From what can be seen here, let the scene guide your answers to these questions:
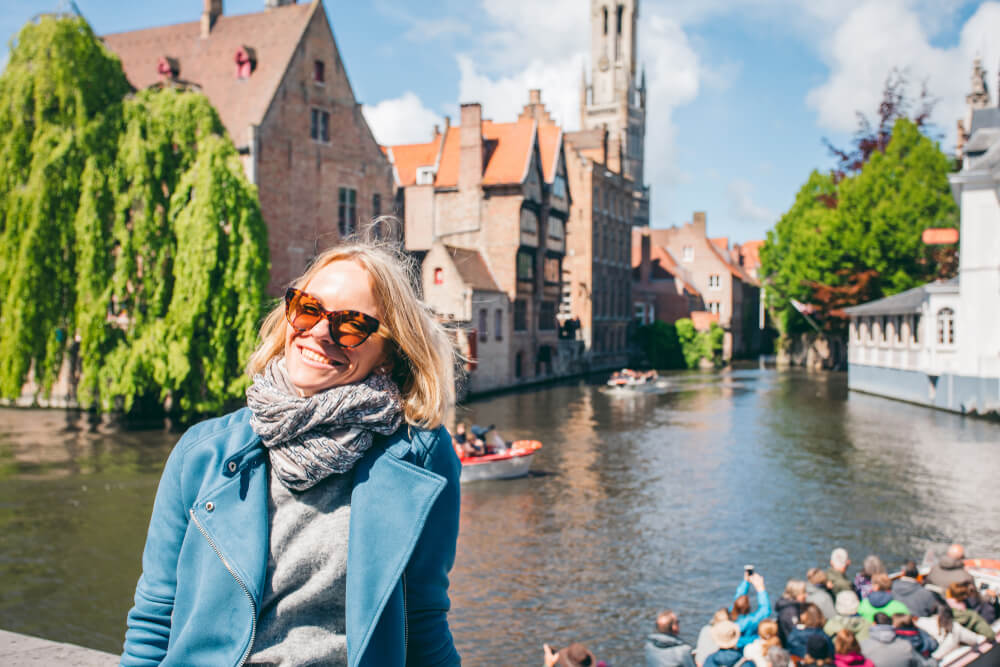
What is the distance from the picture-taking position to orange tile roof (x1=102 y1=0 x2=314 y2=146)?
32.3 m

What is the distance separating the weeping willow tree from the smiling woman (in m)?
22.6

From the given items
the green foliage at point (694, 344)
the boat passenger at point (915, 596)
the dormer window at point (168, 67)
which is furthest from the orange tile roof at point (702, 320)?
the boat passenger at point (915, 596)

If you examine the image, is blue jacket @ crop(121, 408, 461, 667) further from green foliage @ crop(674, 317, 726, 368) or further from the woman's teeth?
green foliage @ crop(674, 317, 726, 368)

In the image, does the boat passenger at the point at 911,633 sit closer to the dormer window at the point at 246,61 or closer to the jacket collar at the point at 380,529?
the jacket collar at the point at 380,529

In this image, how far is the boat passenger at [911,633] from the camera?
871 centimetres

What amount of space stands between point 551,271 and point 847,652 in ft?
135

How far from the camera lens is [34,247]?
23500 millimetres

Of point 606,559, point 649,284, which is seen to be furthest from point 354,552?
point 649,284

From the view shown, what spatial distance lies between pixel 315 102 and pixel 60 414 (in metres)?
14.5

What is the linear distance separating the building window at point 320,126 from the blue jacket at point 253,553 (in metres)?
32.6

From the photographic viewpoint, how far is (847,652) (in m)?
7.95

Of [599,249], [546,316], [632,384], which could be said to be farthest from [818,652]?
[599,249]

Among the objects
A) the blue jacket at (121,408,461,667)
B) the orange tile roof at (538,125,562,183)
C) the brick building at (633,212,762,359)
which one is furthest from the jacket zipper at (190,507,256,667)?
the brick building at (633,212,762,359)

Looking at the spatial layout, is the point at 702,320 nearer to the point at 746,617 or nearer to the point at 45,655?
the point at 746,617
